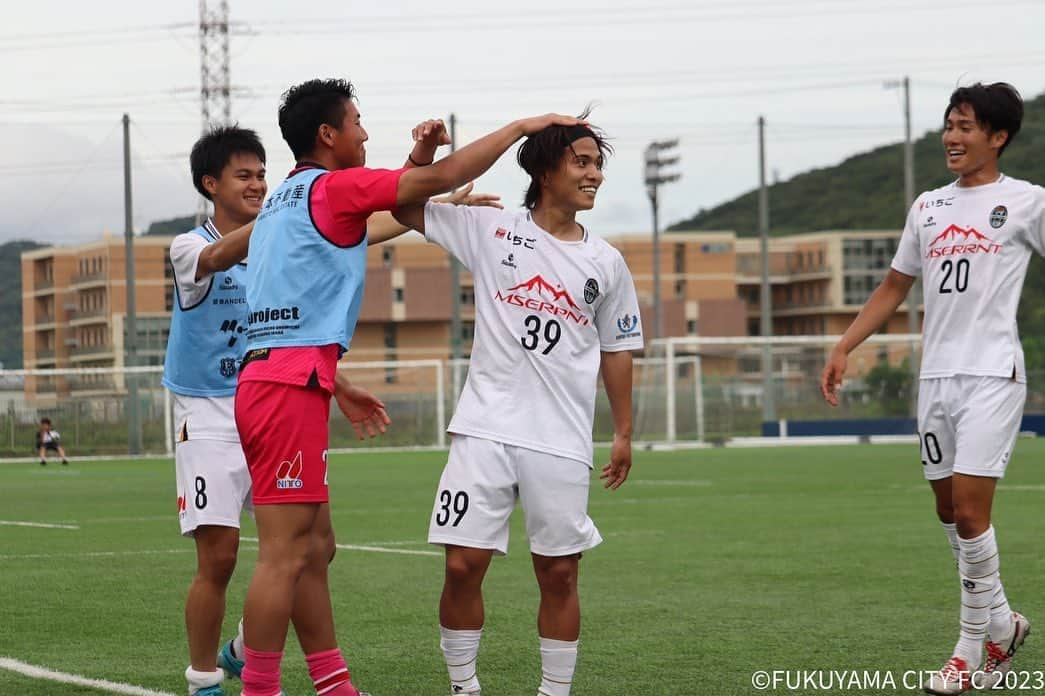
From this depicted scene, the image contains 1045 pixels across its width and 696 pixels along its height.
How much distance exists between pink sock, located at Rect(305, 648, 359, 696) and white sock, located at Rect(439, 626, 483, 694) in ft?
1.14

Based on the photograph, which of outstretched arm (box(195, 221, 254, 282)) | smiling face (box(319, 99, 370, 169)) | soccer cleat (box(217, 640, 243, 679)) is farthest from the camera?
soccer cleat (box(217, 640, 243, 679))

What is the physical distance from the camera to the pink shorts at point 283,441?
5266 millimetres

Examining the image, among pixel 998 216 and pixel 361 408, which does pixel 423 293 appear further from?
pixel 361 408

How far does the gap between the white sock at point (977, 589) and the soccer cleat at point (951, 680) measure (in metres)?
0.11

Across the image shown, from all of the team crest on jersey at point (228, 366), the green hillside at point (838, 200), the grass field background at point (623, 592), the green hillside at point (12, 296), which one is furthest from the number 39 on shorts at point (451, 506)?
the green hillside at point (838, 200)

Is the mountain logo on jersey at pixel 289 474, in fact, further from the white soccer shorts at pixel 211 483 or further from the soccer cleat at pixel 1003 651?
the soccer cleat at pixel 1003 651

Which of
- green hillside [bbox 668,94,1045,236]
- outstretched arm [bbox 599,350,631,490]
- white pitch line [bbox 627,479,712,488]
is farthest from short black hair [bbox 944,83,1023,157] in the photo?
green hillside [bbox 668,94,1045,236]

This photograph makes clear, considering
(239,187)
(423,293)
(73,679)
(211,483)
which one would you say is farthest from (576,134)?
(423,293)

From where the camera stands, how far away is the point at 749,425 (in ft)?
133

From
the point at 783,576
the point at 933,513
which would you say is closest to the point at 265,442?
the point at 783,576

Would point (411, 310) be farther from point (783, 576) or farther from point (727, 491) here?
point (783, 576)

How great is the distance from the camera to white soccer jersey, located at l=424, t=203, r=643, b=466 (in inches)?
225

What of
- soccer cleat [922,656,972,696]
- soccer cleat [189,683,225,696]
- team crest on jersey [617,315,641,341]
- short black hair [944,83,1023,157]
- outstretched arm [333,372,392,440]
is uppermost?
short black hair [944,83,1023,157]

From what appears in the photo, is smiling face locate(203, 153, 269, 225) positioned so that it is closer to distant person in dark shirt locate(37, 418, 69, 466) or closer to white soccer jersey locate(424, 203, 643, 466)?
white soccer jersey locate(424, 203, 643, 466)
